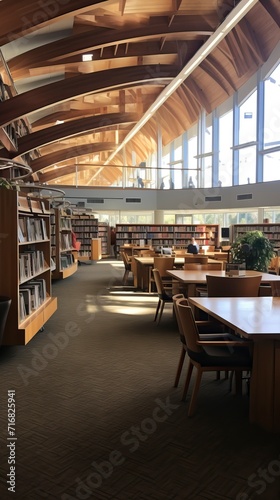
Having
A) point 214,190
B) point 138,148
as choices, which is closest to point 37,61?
point 214,190

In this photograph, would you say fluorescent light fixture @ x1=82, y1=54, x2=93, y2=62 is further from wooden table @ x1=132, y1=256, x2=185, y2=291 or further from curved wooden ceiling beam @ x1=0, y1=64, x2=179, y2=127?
wooden table @ x1=132, y1=256, x2=185, y2=291

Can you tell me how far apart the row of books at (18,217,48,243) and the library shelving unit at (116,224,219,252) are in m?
10.1

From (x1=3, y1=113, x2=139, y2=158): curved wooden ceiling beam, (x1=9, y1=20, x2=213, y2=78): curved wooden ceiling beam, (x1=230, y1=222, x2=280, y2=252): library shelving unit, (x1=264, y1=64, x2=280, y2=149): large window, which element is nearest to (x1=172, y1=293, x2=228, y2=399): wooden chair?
(x1=9, y1=20, x2=213, y2=78): curved wooden ceiling beam

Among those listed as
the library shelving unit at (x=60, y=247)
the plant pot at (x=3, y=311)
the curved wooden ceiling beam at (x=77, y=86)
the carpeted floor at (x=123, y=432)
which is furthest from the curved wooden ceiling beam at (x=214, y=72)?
the plant pot at (x=3, y=311)

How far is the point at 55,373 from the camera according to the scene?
13.5ft

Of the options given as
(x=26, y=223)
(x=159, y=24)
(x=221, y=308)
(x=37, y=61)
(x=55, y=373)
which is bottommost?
(x=55, y=373)

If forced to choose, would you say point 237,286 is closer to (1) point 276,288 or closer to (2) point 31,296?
(1) point 276,288

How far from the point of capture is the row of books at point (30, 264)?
4880 millimetres

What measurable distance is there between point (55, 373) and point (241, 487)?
2.31 m

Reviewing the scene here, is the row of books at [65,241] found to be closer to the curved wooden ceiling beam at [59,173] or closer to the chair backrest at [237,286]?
the chair backrest at [237,286]

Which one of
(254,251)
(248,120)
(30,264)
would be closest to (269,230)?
(248,120)

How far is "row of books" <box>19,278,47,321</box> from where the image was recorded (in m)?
4.71

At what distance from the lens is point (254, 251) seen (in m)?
6.10

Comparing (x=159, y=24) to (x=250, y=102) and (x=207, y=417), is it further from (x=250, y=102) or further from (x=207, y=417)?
(x=207, y=417)
